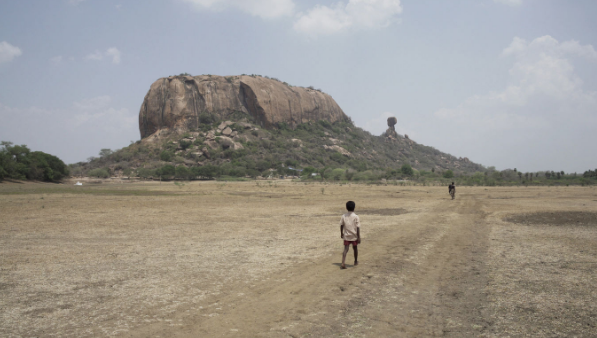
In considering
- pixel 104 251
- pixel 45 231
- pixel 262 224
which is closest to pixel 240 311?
pixel 104 251

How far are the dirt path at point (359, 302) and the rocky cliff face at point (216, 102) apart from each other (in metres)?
96.5

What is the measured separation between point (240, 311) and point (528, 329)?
11.5ft

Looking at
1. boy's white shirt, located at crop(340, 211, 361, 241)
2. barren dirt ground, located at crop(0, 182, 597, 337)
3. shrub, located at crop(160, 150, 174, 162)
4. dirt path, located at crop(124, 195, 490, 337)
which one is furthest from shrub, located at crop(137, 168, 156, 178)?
boy's white shirt, located at crop(340, 211, 361, 241)

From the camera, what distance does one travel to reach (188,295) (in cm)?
538

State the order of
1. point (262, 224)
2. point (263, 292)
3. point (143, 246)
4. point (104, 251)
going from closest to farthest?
point (263, 292) → point (104, 251) → point (143, 246) → point (262, 224)

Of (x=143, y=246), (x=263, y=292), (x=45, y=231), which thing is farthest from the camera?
(x=45, y=231)

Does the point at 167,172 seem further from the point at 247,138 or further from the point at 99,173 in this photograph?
the point at 247,138

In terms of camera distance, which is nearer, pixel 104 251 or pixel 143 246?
pixel 104 251

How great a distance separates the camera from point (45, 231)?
1141cm

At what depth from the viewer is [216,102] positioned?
104 meters

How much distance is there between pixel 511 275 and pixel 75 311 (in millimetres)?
6946

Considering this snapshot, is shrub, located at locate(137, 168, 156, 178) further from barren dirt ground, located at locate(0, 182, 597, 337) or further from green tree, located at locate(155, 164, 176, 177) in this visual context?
barren dirt ground, located at locate(0, 182, 597, 337)

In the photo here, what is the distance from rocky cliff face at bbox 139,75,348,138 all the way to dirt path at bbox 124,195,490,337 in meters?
96.5

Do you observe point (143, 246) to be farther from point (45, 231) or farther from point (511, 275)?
point (511, 275)
